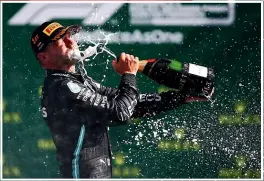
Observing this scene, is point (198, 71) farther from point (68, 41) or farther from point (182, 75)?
point (68, 41)

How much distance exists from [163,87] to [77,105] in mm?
1421

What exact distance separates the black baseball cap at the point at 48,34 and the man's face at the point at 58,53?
3 centimetres

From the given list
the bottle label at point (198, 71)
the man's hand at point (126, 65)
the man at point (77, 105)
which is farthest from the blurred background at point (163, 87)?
the man's hand at point (126, 65)

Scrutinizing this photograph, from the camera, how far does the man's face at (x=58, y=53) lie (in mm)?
3564

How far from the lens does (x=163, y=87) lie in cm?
466

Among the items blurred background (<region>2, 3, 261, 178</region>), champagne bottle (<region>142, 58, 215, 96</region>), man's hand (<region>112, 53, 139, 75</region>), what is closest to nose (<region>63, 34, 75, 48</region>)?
man's hand (<region>112, 53, 139, 75</region>)

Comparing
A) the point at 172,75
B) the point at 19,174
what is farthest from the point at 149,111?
the point at 19,174

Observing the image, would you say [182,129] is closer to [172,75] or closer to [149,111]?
[149,111]

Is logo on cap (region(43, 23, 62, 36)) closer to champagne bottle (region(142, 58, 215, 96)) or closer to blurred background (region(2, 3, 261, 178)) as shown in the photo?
champagne bottle (region(142, 58, 215, 96))

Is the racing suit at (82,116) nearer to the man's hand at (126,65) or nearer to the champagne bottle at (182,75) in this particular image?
the man's hand at (126,65)

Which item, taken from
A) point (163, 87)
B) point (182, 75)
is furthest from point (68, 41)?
point (163, 87)

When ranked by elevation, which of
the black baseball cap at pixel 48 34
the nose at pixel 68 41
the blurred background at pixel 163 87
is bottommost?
the blurred background at pixel 163 87

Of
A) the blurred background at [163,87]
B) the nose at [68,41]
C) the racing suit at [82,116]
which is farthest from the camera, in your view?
the blurred background at [163,87]

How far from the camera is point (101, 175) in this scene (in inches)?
139
